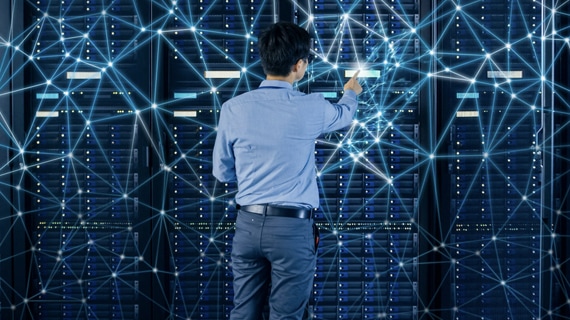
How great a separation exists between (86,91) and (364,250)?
169 centimetres

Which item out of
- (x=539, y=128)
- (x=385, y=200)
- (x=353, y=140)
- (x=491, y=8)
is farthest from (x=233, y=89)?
(x=539, y=128)

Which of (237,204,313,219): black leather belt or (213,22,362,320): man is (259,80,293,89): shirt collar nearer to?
(213,22,362,320): man

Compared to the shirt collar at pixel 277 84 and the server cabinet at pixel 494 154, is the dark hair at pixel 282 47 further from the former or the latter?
the server cabinet at pixel 494 154

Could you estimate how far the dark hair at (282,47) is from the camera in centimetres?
203

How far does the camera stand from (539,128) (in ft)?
9.72

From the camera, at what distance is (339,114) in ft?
7.04

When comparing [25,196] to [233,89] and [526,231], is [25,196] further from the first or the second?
[526,231]

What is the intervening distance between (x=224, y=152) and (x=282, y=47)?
0.46m

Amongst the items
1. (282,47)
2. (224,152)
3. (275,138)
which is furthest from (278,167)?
(282,47)
